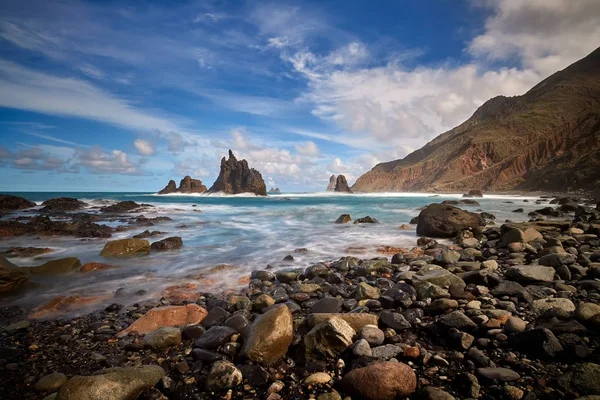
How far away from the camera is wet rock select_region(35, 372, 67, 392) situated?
3.21 metres

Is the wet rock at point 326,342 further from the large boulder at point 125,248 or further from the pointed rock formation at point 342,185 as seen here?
the pointed rock formation at point 342,185

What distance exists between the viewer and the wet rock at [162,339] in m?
4.07

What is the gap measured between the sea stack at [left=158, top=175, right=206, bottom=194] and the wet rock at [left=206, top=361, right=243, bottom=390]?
130139mm

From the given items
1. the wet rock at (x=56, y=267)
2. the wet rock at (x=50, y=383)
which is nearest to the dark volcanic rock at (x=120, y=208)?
the wet rock at (x=56, y=267)

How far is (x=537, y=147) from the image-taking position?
91.8m

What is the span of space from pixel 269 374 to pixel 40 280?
8.25 m

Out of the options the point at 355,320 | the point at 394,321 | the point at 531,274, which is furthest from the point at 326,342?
the point at 531,274

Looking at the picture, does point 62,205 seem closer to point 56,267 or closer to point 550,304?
point 56,267

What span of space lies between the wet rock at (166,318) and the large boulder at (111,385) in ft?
4.99

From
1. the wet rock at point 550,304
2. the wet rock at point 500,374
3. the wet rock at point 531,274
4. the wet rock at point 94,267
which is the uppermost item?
the wet rock at point 531,274

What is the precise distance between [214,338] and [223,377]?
0.86 m

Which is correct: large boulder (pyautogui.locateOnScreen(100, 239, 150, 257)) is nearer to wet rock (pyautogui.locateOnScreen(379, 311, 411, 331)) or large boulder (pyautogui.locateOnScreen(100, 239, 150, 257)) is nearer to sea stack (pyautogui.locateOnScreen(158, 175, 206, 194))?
wet rock (pyautogui.locateOnScreen(379, 311, 411, 331))

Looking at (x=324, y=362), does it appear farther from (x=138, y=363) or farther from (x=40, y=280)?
(x=40, y=280)

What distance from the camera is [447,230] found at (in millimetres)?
13102
